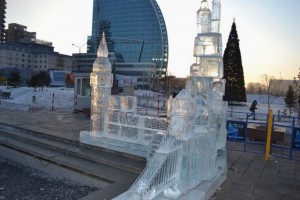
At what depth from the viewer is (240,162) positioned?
776 cm

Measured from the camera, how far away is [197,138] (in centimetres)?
456

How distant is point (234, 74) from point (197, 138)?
27.7m

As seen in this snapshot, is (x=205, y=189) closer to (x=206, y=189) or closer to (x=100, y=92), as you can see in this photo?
(x=206, y=189)

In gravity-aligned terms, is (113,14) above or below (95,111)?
above

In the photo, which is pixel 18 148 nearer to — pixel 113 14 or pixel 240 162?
pixel 240 162

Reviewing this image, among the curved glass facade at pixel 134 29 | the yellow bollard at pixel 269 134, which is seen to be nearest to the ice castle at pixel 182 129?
the yellow bollard at pixel 269 134

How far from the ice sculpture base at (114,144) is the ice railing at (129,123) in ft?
0.40

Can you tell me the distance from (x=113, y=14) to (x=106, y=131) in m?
121

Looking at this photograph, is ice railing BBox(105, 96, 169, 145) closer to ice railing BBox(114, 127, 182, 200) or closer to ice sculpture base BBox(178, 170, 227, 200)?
ice sculpture base BBox(178, 170, 227, 200)

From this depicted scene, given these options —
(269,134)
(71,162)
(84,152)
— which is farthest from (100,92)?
(269,134)

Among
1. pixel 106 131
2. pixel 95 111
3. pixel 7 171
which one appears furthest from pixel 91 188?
pixel 7 171

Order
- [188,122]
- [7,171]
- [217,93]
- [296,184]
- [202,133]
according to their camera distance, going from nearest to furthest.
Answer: [188,122]
[202,133]
[217,93]
[296,184]
[7,171]

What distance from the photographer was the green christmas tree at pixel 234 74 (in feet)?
99.9

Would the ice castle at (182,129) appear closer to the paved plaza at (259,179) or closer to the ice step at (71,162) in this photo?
the paved plaza at (259,179)
